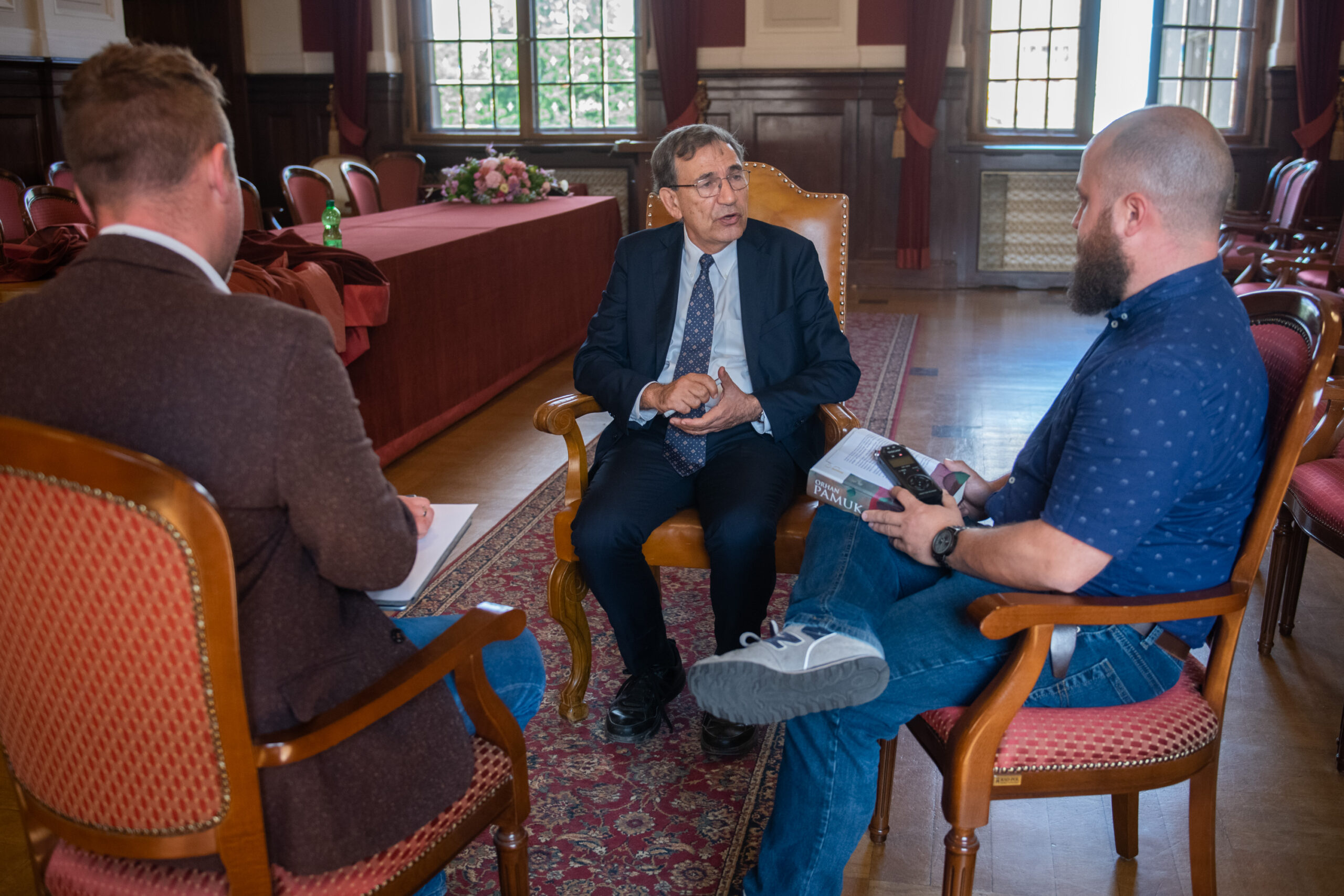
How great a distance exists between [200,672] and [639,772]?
1.26 m

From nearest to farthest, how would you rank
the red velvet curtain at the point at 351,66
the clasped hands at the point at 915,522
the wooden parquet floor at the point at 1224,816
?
the clasped hands at the point at 915,522
the wooden parquet floor at the point at 1224,816
the red velvet curtain at the point at 351,66

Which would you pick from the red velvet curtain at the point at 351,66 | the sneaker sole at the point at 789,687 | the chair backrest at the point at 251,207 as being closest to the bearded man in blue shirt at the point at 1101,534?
the sneaker sole at the point at 789,687

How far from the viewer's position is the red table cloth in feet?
13.3

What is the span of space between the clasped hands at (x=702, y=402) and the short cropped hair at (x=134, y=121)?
1.27 m

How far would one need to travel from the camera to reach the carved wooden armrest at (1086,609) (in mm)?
1379

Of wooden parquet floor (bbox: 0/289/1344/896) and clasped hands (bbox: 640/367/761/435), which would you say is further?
clasped hands (bbox: 640/367/761/435)

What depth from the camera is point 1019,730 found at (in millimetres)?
1459

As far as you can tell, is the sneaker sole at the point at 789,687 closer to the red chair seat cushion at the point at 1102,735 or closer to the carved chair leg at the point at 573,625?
the red chair seat cushion at the point at 1102,735

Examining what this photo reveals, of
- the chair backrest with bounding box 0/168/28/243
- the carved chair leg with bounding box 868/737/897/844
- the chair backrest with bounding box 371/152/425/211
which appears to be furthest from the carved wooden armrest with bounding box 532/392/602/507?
the chair backrest with bounding box 371/152/425/211

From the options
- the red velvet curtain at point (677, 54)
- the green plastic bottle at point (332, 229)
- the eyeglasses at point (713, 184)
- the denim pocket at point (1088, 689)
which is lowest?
the denim pocket at point (1088, 689)

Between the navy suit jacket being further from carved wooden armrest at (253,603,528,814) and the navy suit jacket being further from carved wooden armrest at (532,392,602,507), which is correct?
carved wooden armrest at (253,603,528,814)

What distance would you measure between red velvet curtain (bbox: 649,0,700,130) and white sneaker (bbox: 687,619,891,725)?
7.01 meters

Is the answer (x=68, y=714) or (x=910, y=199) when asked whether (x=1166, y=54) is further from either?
(x=68, y=714)

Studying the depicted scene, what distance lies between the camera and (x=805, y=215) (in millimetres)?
2828
